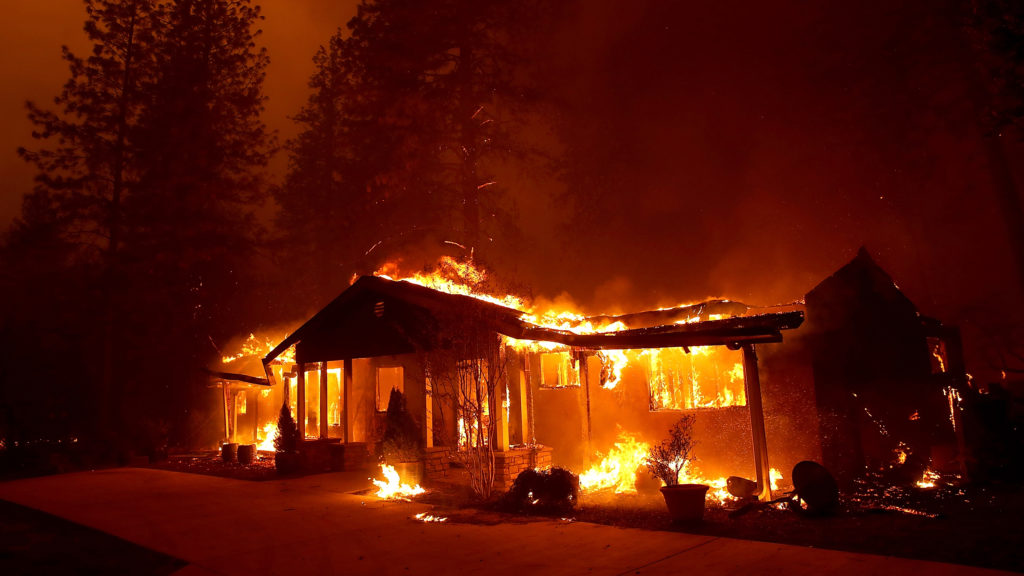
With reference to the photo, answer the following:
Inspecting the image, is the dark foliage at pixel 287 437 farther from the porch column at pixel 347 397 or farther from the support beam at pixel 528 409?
the support beam at pixel 528 409

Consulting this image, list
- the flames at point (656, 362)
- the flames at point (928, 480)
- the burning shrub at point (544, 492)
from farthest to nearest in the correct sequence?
1. the flames at point (656, 362)
2. the flames at point (928, 480)
3. the burning shrub at point (544, 492)

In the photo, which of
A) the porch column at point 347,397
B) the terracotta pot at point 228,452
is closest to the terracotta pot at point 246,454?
the terracotta pot at point 228,452

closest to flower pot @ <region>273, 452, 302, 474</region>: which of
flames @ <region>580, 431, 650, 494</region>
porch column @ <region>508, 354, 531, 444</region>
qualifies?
porch column @ <region>508, 354, 531, 444</region>

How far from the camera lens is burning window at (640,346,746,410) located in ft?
38.4

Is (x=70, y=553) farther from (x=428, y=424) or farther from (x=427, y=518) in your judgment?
(x=428, y=424)

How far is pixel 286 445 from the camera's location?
16.6 metres

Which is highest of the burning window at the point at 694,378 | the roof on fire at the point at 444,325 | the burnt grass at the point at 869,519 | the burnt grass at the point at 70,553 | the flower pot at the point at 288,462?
the roof on fire at the point at 444,325

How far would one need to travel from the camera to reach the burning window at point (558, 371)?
46.6ft

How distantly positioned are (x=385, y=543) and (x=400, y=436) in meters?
5.12

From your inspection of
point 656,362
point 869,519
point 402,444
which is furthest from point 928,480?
point 402,444

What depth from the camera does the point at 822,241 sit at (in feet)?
72.6

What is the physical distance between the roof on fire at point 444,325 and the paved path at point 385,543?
3.08 m

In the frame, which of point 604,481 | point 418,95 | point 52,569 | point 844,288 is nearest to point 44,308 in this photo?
point 418,95

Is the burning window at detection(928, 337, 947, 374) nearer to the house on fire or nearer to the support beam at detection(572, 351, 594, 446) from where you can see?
the house on fire
